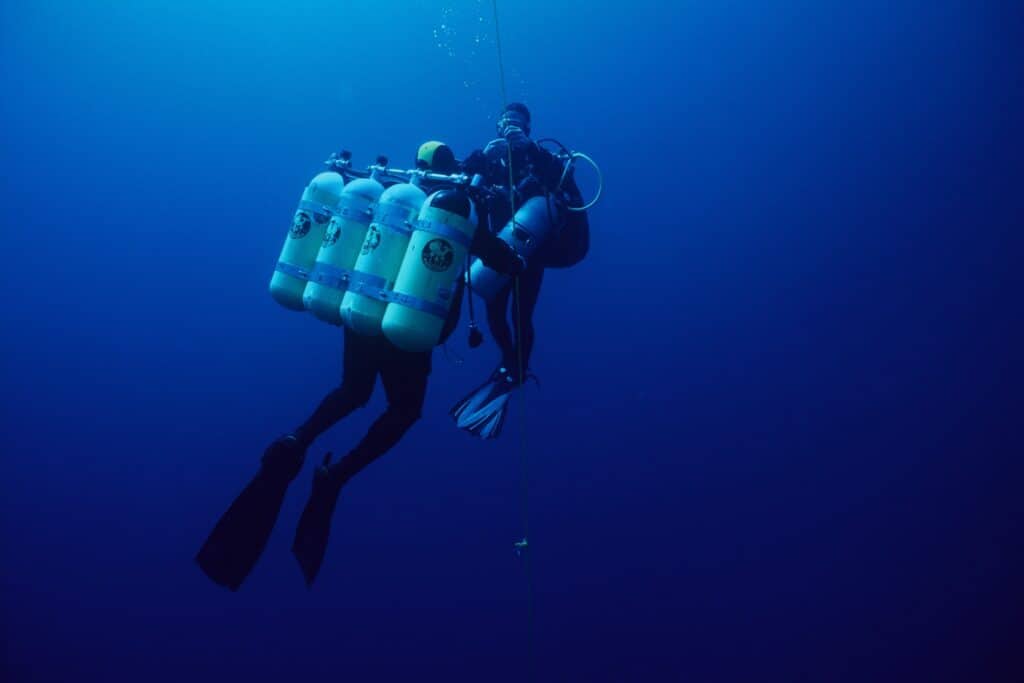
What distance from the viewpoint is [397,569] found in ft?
26.0

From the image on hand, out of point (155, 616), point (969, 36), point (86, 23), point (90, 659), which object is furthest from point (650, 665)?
point (86, 23)

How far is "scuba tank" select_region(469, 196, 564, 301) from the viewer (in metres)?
3.14

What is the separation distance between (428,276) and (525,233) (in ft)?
3.12

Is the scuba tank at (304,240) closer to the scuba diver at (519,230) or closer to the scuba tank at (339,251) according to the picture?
the scuba tank at (339,251)

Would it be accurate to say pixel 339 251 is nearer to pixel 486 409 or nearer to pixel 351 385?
pixel 351 385

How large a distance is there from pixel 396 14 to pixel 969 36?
1009 cm


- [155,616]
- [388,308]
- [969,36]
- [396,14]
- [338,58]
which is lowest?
[155,616]

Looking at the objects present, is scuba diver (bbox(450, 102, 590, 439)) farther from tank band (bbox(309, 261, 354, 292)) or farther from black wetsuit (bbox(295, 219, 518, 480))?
tank band (bbox(309, 261, 354, 292))

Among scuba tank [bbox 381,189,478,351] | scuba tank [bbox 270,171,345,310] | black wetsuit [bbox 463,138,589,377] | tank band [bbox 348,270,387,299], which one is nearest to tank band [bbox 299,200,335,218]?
scuba tank [bbox 270,171,345,310]

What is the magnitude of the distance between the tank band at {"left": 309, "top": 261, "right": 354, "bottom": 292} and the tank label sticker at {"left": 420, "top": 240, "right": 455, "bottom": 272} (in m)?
0.47

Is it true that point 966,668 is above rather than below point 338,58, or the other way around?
below

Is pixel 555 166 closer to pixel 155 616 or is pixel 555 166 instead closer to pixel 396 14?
pixel 155 616

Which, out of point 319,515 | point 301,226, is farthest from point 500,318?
point 319,515

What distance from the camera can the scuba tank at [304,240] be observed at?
2803mm
